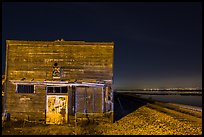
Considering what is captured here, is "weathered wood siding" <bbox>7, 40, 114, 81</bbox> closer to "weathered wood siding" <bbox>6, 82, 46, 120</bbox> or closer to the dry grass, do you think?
"weathered wood siding" <bbox>6, 82, 46, 120</bbox>

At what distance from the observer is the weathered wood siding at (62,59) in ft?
66.8

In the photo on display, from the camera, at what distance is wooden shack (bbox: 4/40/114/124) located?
19875mm

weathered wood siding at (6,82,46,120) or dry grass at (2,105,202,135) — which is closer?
dry grass at (2,105,202,135)

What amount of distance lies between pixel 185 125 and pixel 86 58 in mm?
8357

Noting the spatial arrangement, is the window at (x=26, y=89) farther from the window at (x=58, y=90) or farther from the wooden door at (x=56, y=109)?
the wooden door at (x=56, y=109)

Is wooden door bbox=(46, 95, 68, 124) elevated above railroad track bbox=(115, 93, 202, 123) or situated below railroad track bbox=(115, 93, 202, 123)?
above

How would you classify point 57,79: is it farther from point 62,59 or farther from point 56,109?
point 56,109

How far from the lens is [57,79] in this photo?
66.6 ft

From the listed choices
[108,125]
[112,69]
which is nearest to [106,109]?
[108,125]

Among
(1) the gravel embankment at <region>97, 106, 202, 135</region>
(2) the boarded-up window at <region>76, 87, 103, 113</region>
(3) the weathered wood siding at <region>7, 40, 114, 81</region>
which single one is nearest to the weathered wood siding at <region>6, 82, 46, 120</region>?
(3) the weathered wood siding at <region>7, 40, 114, 81</region>

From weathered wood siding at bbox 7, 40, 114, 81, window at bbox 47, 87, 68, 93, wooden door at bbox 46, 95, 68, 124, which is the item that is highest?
weathered wood siding at bbox 7, 40, 114, 81

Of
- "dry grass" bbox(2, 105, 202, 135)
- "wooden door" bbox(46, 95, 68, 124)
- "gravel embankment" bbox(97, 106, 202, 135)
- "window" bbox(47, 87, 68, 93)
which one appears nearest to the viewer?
Result: "gravel embankment" bbox(97, 106, 202, 135)

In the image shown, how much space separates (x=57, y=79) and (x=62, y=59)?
1.53 meters

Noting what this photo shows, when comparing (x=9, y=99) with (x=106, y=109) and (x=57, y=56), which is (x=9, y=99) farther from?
(x=106, y=109)
